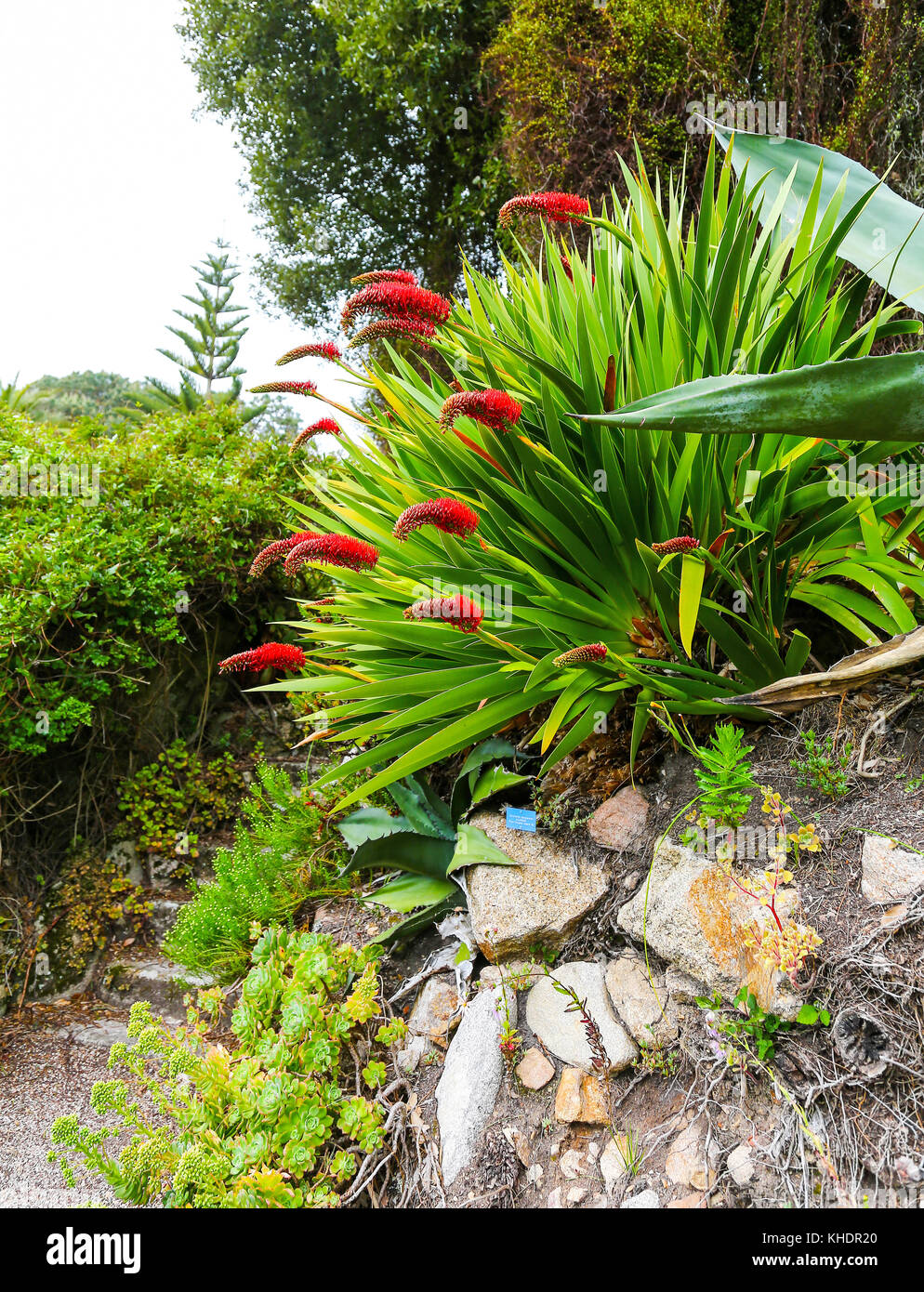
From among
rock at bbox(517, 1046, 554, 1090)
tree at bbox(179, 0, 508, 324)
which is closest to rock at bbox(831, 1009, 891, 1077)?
rock at bbox(517, 1046, 554, 1090)

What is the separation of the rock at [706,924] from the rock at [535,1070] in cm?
32

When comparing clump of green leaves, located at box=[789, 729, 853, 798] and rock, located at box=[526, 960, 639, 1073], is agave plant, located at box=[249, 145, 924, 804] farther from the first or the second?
rock, located at box=[526, 960, 639, 1073]

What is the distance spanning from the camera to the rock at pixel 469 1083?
4.98ft

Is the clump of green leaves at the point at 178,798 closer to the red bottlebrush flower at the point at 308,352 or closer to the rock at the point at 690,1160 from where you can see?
the red bottlebrush flower at the point at 308,352

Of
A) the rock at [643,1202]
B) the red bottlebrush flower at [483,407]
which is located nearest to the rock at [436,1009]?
the rock at [643,1202]

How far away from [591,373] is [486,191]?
5.65 metres

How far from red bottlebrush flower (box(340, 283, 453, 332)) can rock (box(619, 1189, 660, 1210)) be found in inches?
62.8

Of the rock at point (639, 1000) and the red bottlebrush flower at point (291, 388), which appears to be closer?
the rock at point (639, 1000)

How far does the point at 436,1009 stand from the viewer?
1.86 metres

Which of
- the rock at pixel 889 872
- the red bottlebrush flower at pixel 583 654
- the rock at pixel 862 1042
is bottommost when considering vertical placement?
the rock at pixel 862 1042

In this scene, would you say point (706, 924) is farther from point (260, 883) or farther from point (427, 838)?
point (260, 883)

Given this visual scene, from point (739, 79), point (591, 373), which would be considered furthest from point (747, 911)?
point (739, 79)
